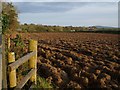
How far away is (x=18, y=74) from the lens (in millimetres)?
7215

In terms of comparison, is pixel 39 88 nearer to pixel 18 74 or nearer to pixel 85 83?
pixel 18 74

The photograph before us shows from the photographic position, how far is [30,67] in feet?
23.4

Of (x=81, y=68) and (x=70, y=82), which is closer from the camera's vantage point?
(x=70, y=82)

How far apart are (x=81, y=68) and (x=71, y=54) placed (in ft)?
9.27

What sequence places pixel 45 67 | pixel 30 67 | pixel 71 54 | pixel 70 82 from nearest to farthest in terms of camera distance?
pixel 30 67 → pixel 70 82 → pixel 45 67 → pixel 71 54

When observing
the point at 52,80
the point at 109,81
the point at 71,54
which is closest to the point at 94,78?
the point at 109,81

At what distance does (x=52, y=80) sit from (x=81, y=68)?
1.72 meters

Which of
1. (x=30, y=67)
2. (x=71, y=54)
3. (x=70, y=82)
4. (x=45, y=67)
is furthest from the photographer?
(x=71, y=54)

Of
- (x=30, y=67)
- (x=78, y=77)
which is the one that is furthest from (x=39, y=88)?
(x=78, y=77)

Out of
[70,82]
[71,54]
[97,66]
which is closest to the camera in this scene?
[70,82]

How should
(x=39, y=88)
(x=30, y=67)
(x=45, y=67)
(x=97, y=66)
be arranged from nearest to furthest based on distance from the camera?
(x=39, y=88) → (x=30, y=67) → (x=45, y=67) → (x=97, y=66)

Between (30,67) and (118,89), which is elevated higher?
(30,67)

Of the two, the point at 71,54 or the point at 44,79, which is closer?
the point at 44,79

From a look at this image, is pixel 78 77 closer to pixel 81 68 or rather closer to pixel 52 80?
pixel 52 80
